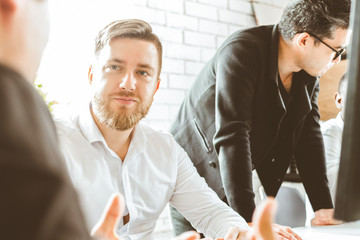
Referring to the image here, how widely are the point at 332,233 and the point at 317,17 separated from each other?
740 mm

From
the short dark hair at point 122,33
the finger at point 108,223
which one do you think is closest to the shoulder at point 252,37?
the short dark hair at point 122,33

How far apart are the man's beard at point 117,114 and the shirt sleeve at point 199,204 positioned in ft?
0.79

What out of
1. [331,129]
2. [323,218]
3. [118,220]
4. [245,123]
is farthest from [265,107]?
[118,220]

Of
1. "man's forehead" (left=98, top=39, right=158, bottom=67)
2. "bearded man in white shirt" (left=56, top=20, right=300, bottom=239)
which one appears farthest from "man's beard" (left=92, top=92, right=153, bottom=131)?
"man's forehead" (left=98, top=39, right=158, bottom=67)

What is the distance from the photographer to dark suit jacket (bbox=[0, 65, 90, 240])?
0.25 metres

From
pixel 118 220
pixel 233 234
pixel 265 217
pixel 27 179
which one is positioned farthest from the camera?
pixel 233 234

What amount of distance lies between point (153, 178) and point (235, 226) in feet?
1.18

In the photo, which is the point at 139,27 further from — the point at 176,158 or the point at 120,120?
the point at 176,158

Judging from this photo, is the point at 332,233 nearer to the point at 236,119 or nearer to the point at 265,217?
the point at 236,119

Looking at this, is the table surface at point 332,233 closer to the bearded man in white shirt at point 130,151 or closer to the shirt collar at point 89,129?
the bearded man in white shirt at point 130,151

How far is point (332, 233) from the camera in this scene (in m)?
1.22

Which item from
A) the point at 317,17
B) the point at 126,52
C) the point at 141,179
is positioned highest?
the point at 317,17

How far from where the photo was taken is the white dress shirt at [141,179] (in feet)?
3.92

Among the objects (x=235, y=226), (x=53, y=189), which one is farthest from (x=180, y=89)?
(x=53, y=189)
